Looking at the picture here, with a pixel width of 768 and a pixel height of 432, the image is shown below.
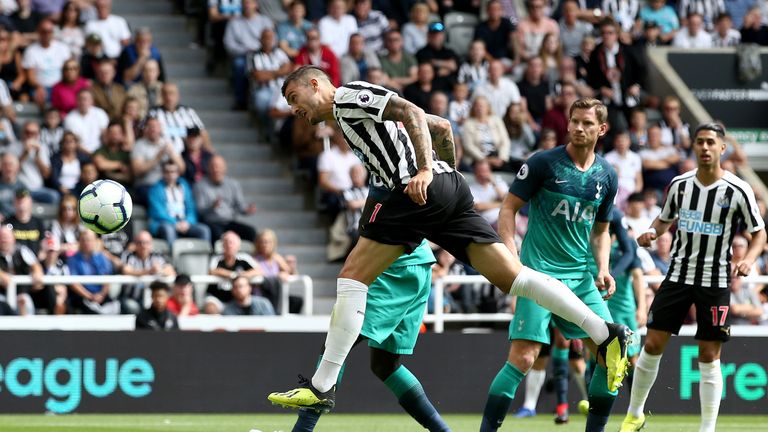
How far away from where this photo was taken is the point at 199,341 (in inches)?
536

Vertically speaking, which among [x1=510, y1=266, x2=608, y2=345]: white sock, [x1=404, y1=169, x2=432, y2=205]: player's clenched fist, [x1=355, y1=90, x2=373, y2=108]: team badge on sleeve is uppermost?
[x1=355, y1=90, x2=373, y2=108]: team badge on sleeve

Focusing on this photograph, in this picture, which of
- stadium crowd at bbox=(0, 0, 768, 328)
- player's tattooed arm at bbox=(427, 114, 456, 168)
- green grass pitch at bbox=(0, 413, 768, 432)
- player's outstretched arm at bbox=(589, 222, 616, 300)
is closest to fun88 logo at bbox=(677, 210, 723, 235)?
player's outstretched arm at bbox=(589, 222, 616, 300)

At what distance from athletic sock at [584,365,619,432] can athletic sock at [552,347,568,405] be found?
358 centimetres

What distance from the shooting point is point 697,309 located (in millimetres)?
10156

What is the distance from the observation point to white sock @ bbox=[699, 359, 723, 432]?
1010cm

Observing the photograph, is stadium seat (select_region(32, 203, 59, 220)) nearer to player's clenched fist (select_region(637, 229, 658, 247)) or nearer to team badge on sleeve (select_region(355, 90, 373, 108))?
player's clenched fist (select_region(637, 229, 658, 247))

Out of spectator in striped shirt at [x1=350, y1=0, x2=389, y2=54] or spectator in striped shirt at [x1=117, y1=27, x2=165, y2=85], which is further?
spectator in striped shirt at [x1=350, y1=0, x2=389, y2=54]

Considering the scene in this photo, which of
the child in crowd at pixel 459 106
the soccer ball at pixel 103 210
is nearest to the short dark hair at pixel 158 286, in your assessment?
the soccer ball at pixel 103 210

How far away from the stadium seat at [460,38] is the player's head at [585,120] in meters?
11.0

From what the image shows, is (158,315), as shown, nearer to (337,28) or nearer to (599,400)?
(599,400)

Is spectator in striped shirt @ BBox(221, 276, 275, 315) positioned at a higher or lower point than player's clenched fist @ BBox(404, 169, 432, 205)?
lower

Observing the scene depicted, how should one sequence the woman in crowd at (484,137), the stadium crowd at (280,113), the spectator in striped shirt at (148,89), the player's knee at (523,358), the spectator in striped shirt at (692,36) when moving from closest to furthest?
the player's knee at (523,358), the stadium crowd at (280,113), the spectator in striped shirt at (148,89), the woman in crowd at (484,137), the spectator in striped shirt at (692,36)

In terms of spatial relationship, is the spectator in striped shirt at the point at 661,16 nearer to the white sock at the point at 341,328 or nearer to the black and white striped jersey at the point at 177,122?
the black and white striped jersey at the point at 177,122

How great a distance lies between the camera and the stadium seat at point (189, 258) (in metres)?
15.6
